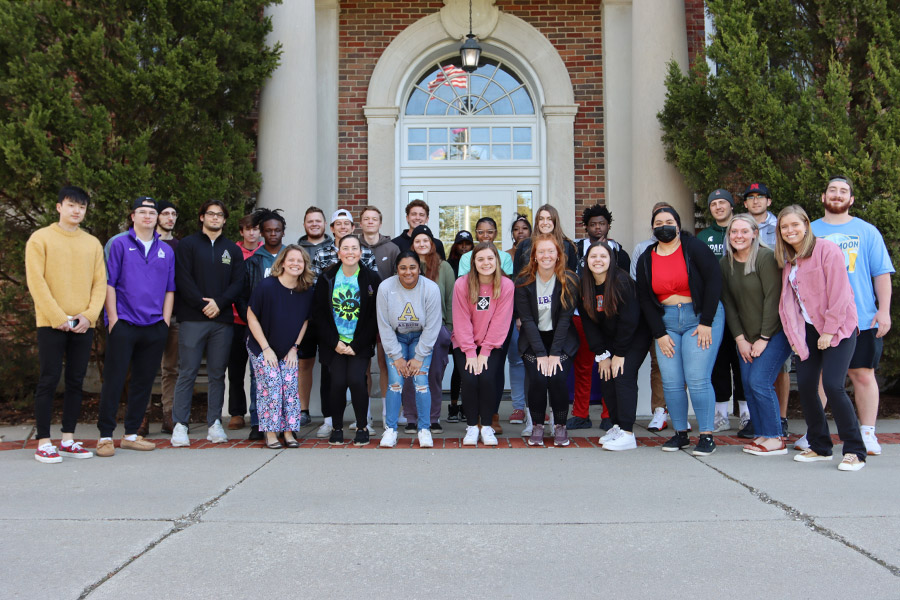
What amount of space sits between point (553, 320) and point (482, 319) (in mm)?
549

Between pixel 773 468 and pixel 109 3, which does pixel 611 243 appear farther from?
pixel 109 3

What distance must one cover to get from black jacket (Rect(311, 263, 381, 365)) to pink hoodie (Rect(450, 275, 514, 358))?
668 millimetres

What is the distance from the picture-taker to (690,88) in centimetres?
703

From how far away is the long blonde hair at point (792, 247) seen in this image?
4.79 meters

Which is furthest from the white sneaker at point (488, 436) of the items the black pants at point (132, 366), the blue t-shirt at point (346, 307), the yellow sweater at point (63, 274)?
the yellow sweater at point (63, 274)

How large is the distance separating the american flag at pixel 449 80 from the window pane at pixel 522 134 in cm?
93

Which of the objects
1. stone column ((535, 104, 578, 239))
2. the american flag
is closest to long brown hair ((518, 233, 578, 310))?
stone column ((535, 104, 578, 239))

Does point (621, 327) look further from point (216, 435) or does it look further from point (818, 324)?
point (216, 435)

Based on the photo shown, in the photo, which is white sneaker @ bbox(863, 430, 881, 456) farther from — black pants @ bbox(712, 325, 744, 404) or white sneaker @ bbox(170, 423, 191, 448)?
white sneaker @ bbox(170, 423, 191, 448)

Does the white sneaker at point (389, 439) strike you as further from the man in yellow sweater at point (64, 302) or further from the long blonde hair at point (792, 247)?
the long blonde hair at point (792, 247)

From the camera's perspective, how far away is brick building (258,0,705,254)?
9141mm

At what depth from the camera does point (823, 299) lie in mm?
4672

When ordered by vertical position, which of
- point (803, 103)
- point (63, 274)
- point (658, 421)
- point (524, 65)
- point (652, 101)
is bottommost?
point (658, 421)

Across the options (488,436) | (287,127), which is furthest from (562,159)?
(488,436)
